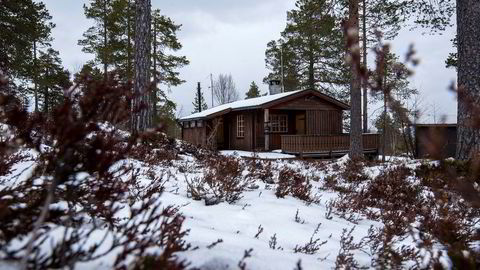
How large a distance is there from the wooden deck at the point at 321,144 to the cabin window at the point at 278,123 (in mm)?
2953

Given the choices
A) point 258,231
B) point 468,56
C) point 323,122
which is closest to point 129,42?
point 323,122

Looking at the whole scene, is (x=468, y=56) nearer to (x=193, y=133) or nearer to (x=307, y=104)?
(x=307, y=104)

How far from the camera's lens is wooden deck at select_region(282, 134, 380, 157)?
19.8 m

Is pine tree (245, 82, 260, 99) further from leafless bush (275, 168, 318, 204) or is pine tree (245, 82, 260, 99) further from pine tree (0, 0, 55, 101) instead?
leafless bush (275, 168, 318, 204)

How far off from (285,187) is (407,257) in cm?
241

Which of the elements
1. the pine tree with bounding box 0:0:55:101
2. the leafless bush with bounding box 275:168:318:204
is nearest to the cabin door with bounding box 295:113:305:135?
the pine tree with bounding box 0:0:55:101

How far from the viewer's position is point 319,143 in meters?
20.4

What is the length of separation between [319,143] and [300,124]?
4.19 metres

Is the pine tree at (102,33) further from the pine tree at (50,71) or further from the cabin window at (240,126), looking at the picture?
the cabin window at (240,126)

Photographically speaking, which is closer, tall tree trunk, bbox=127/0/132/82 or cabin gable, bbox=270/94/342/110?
cabin gable, bbox=270/94/342/110

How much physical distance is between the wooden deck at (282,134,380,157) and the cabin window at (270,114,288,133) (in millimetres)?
2953

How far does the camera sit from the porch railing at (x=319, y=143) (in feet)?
65.1

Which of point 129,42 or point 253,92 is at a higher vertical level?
point 129,42

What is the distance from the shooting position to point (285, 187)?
530 cm
